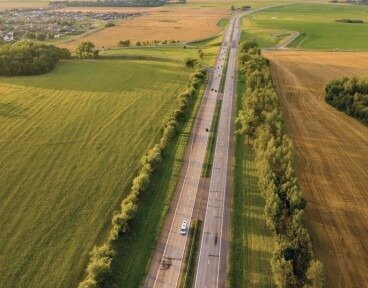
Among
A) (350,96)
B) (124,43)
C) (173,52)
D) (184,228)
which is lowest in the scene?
(184,228)

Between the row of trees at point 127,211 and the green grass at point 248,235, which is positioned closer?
the row of trees at point 127,211

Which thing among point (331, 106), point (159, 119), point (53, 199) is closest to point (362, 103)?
point (331, 106)

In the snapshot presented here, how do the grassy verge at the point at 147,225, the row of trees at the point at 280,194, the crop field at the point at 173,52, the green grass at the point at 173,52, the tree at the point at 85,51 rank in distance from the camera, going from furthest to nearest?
the crop field at the point at 173,52, the green grass at the point at 173,52, the tree at the point at 85,51, the grassy verge at the point at 147,225, the row of trees at the point at 280,194

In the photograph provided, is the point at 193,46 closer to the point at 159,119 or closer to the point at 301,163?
the point at 159,119

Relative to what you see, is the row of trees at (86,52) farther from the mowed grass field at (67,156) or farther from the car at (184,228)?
the car at (184,228)

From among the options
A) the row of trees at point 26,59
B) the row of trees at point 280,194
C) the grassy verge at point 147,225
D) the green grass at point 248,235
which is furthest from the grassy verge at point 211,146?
the row of trees at point 26,59

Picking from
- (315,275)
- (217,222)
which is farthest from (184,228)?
(315,275)

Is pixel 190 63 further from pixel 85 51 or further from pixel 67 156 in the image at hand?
pixel 67 156
